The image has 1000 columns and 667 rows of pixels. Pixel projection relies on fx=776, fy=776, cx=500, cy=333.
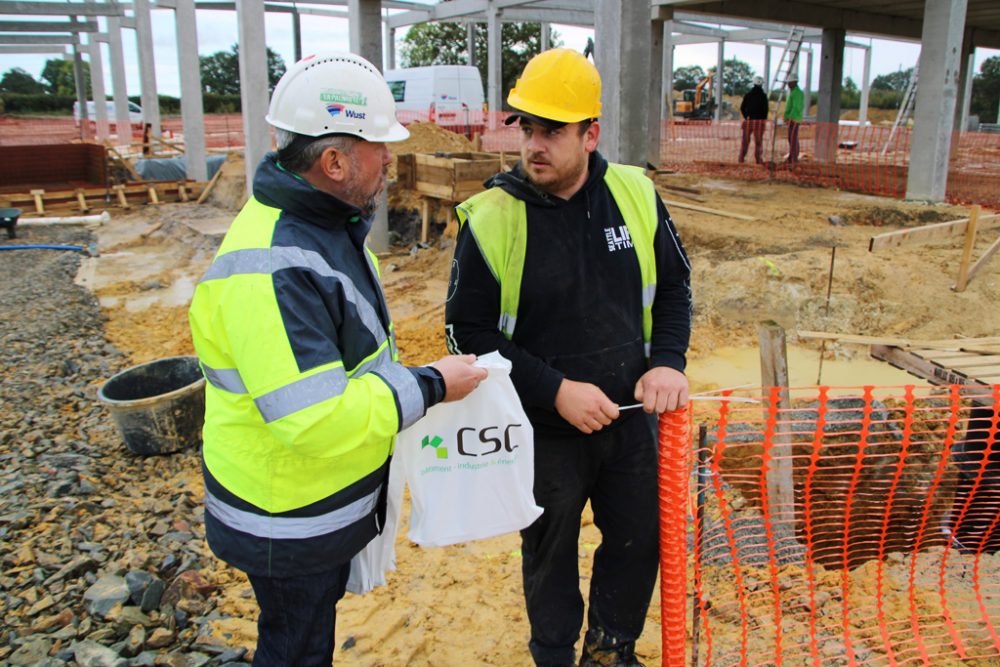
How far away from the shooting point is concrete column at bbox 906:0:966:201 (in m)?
12.2

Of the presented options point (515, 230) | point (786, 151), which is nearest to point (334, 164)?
point (515, 230)

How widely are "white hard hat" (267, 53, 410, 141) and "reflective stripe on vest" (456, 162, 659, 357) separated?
1.60 ft

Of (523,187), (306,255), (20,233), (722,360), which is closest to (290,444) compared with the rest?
(306,255)

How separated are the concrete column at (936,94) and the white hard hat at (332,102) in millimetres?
12628

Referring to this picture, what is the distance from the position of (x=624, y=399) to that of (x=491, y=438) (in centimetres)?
53

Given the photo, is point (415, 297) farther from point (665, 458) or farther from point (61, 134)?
point (61, 134)

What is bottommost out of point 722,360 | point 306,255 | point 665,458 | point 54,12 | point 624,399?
point 722,360

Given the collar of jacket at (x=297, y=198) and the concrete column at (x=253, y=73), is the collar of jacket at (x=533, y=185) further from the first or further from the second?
the concrete column at (x=253, y=73)

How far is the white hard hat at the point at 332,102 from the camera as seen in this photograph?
1997mm

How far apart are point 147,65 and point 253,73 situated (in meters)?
12.8

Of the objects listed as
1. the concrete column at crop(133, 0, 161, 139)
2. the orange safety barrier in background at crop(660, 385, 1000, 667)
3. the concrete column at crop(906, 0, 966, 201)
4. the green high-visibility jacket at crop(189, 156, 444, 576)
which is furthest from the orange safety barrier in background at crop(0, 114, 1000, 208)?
the green high-visibility jacket at crop(189, 156, 444, 576)

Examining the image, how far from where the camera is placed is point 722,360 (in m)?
7.55

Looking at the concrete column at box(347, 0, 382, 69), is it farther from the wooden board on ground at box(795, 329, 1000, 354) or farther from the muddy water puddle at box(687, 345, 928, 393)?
the wooden board on ground at box(795, 329, 1000, 354)

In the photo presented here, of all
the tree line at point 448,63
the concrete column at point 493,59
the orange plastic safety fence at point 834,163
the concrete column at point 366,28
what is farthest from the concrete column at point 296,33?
the concrete column at point 366,28
